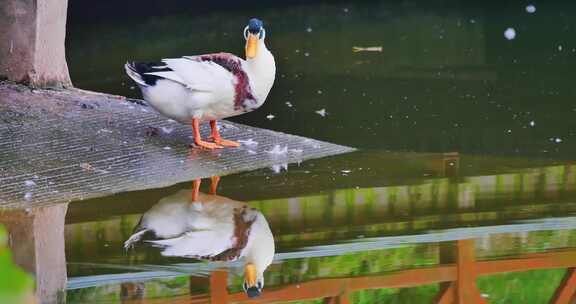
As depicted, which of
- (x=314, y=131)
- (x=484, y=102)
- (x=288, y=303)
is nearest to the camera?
(x=288, y=303)

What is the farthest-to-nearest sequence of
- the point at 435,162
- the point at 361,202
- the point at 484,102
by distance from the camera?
1. the point at 484,102
2. the point at 435,162
3. the point at 361,202

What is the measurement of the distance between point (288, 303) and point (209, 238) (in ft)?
2.71

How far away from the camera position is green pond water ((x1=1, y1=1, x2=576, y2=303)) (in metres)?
3.54

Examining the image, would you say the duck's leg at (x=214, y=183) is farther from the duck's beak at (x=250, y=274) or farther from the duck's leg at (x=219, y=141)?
the duck's beak at (x=250, y=274)

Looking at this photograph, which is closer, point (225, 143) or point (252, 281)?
point (252, 281)

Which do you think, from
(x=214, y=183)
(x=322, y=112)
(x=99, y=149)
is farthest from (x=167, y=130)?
(x=322, y=112)

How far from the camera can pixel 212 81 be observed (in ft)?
16.6

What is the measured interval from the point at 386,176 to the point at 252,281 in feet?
6.13

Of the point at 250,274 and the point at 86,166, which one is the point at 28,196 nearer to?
the point at 86,166

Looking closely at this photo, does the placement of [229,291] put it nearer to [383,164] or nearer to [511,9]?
[383,164]

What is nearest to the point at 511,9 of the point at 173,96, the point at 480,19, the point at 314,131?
the point at 480,19

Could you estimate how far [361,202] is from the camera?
4746 millimetres

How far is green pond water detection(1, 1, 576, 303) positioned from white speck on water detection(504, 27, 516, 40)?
7 centimetres

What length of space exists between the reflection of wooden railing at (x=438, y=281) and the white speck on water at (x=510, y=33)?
655 centimetres
